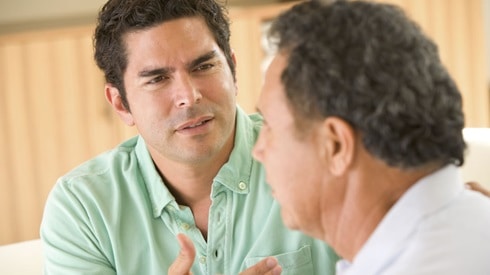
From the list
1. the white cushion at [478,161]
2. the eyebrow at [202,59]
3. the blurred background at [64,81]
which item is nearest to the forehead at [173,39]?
the eyebrow at [202,59]

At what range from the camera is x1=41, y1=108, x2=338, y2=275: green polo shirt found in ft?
5.89

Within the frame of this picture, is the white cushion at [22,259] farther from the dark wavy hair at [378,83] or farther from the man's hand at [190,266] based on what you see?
the dark wavy hair at [378,83]

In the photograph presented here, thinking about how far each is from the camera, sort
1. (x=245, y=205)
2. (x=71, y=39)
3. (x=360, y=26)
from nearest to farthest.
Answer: (x=360, y=26), (x=245, y=205), (x=71, y=39)

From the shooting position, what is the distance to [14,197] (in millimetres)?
3891

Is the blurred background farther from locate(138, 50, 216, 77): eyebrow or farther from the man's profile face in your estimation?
the man's profile face

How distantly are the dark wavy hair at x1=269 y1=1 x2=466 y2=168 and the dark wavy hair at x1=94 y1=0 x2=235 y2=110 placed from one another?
79 cm

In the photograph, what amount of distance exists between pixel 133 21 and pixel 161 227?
1.57ft

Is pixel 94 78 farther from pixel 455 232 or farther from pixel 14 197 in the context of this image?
pixel 455 232

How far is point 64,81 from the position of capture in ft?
12.5

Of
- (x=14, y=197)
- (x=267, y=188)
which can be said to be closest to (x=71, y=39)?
(x=14, y=197)

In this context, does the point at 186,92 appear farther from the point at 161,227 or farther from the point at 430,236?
the point at 430,236

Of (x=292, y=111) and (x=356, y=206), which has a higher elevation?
(x=292, y=111)

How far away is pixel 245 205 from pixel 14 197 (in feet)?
7.64

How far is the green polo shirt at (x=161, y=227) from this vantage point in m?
1.79
